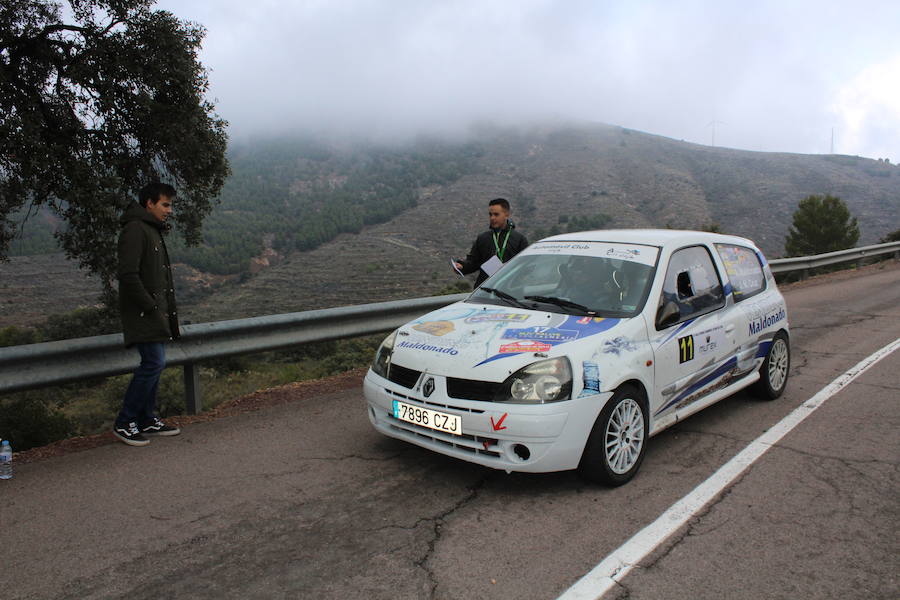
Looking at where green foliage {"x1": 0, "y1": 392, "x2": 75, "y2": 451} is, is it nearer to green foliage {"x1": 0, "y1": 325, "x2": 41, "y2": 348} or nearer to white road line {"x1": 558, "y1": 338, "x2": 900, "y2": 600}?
white road line {"x1": 558, "y1": 338, "x2": 900, "y2": 600}

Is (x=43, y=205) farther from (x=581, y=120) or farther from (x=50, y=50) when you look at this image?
(x=581, y=120)

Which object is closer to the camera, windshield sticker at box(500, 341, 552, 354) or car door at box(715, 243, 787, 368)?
windshield sticker at box(500, 341, 552, 354)

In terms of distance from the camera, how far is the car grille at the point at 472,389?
12.6 ft

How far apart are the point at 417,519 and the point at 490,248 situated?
13.4 ft

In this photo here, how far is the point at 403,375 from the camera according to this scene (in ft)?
14.0

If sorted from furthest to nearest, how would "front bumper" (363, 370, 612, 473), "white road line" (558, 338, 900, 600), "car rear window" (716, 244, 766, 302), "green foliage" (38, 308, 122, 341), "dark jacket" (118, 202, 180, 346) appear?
"green foliage" (38, 308, 122, 341), "car rear window" (716, 244, 766, 302), "dark jacket" (118, 202, 180, 346), "front bumper" (363, 370, 612, 473), "white road line" (558, 338, 900, 600)

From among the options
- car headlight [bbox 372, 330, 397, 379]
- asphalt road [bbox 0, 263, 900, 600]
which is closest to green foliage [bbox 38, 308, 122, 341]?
asphalt road [bbox 0, 263, 900, 600]

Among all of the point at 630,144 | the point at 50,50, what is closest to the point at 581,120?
the point at 630,144

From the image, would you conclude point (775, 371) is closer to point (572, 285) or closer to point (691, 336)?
point (691, 336)

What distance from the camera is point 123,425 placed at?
5.00 metres

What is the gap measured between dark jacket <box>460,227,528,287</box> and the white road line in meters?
3.18

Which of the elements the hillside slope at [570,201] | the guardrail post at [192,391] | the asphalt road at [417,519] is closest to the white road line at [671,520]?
the asphalt road at [417,519]

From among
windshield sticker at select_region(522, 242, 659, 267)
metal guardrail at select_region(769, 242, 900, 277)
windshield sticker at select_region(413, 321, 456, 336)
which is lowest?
metal guardrail at select_region(769, 242, 900, 277)

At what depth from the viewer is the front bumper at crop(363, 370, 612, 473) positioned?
372 centimetres
